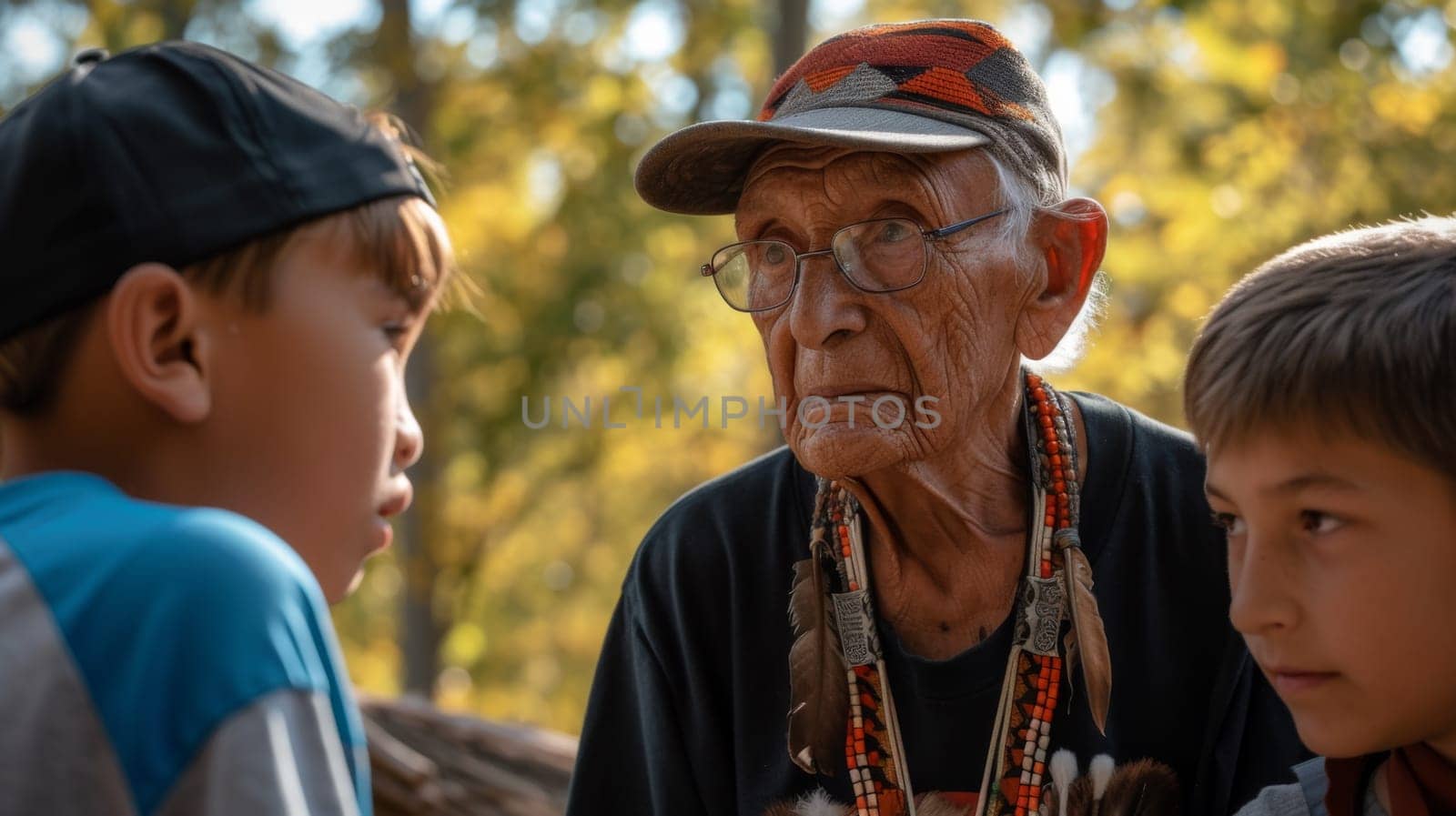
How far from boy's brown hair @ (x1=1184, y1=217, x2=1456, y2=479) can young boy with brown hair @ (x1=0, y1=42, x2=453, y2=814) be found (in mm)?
1074

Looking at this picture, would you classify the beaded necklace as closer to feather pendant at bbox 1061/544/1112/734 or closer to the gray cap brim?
feather pendant at bbox 1061/544/1112/734

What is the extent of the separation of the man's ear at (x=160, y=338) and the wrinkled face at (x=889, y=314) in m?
1.16

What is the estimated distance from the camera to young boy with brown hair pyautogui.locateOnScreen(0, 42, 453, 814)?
123 centimetres

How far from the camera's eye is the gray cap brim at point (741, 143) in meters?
2.37

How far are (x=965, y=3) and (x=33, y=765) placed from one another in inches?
501

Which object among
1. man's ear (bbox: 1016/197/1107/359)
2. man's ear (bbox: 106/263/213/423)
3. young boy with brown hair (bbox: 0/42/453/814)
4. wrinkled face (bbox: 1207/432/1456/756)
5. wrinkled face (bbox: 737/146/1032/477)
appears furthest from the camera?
man's ear (bbox: 1016/197/1107/359)

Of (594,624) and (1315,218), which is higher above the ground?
(1315,218)

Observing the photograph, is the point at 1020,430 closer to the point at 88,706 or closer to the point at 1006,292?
the point at 1006,292

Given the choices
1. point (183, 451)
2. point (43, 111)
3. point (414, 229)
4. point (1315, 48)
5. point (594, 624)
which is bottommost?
point (594, 624)

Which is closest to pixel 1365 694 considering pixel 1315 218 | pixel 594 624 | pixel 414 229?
pixel 414 229

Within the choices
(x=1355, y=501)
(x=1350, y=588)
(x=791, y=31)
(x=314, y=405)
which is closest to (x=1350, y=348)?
(x=1355, y=501)

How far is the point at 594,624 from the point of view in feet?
56.4

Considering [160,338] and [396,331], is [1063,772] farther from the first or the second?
[160,338]

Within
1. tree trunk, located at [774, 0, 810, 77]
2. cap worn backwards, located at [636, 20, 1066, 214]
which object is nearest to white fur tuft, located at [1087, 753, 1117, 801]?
cap worn backwards, located at [636, 20, 1066, 214]
